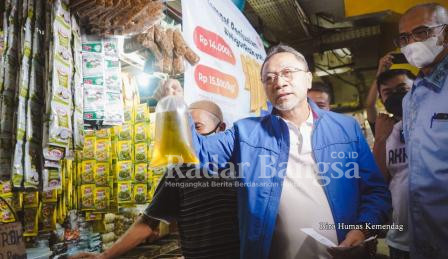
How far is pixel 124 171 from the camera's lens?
5340 millimetres

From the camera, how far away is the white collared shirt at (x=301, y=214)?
7.13ft

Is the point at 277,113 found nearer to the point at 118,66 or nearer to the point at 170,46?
the point at 170,46

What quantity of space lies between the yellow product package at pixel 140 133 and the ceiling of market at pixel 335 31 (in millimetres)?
2189

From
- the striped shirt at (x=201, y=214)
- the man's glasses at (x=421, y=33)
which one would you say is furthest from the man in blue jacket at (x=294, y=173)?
the man's glasses at (x=421, y=33)

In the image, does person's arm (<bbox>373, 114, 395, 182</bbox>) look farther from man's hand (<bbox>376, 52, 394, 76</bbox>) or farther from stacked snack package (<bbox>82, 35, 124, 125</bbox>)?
stacked snack package (<bbox>82, 35, 124, 125</bbox>)

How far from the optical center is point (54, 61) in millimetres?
2281

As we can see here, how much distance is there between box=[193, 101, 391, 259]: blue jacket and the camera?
2158 mm

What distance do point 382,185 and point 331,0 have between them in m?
5.21

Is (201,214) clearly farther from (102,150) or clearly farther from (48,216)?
(102,150)

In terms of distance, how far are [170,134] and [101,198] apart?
12.8 ft

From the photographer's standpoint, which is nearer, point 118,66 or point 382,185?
point 382,185

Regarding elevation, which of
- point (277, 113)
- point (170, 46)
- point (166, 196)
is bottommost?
point (166, 196)

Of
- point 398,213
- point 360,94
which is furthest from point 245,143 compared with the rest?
point 360,94

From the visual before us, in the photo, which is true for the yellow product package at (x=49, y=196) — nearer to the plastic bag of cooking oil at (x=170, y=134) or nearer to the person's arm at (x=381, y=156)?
the plastic bag of cooking oil at (x=170, y=134)
